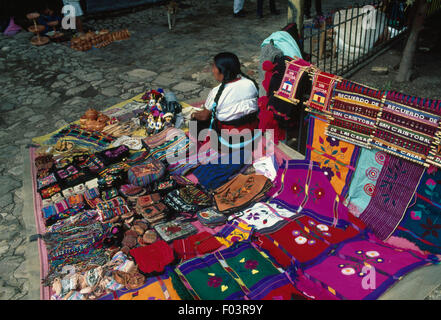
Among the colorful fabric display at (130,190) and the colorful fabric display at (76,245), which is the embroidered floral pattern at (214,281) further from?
the colorful fabric display at (130,190)

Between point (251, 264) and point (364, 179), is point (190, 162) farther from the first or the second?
point (364, 179)

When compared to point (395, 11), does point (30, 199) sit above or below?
below

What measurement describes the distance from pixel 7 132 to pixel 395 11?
28.8 feet

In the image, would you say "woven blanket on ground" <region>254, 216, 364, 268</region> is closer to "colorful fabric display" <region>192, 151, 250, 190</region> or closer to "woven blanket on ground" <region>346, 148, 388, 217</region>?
"woven blanket on ground" <region>346, 148, 388, 217</region>

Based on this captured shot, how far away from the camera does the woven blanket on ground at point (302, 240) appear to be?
367 centimetres

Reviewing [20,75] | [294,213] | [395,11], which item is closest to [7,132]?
[20,75]

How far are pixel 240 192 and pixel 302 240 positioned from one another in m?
1.11

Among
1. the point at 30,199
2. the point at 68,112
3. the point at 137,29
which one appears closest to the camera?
the point at 30,199

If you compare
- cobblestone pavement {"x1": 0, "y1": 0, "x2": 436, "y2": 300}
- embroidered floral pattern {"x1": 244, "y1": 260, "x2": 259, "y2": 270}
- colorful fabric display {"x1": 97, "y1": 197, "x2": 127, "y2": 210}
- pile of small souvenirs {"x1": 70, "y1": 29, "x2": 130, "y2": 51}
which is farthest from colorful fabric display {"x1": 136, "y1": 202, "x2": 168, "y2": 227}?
pile of small souvenirs {"x1": 70, "y1": 29, "x2": 130, "y2": 51}

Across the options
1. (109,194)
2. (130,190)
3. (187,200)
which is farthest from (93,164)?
(187,200)

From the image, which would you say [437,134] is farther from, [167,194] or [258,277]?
[167,194]

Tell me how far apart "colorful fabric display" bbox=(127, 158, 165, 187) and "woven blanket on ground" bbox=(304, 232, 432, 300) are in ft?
7.73
